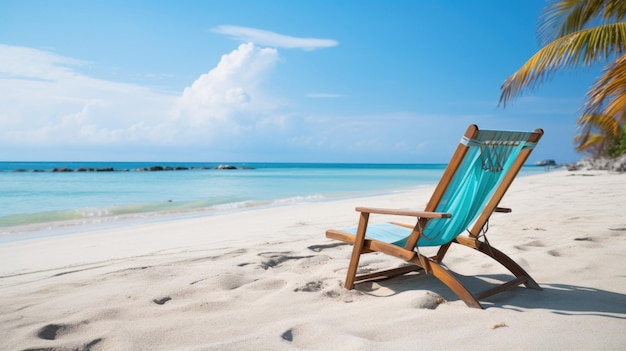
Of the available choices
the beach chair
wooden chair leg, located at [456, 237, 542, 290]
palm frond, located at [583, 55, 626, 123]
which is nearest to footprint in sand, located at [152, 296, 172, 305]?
the beach chair

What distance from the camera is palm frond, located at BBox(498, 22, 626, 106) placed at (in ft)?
19.5

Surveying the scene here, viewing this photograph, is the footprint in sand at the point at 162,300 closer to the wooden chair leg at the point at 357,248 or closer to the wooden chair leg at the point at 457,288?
the wooden chair leg at the point at 357,248

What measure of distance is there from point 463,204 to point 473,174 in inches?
7.6

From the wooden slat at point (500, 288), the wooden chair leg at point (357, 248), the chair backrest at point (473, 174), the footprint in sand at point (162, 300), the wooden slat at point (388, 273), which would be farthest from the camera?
the wooden slat at point (388, 273)

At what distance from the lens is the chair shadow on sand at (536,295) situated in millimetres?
2547

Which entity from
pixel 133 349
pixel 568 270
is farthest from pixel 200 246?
pixel 568 270

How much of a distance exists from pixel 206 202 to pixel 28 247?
24.9 ft

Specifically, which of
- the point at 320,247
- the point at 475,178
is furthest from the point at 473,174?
the point at 320,247

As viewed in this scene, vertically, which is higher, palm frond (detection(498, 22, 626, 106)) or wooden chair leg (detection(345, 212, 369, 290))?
palm frond (detection(498, 22, 626, 106))

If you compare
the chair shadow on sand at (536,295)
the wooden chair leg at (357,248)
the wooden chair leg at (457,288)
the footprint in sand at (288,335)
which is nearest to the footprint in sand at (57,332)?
the footprint in sand at (288,335)

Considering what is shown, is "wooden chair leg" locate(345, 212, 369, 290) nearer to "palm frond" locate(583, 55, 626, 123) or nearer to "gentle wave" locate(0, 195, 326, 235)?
"palm frond" locate(583, 55, 626, 123)

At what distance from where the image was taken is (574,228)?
5.15 m

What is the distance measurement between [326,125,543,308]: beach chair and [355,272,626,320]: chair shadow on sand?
9 cm

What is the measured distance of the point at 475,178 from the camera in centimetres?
262
